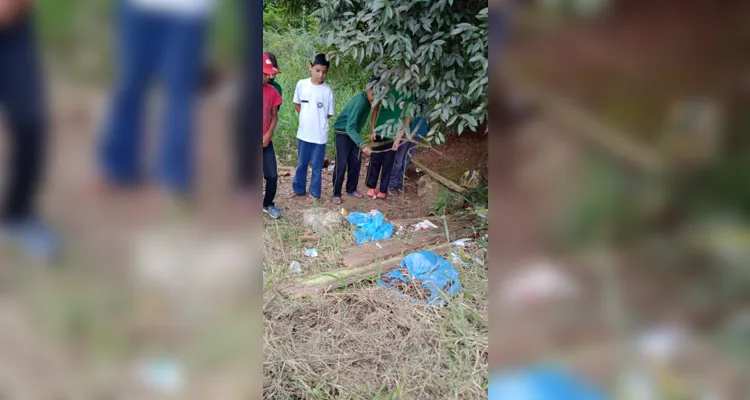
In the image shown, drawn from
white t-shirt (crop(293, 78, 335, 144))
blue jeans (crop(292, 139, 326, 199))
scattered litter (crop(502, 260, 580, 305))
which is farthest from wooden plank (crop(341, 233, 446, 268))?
scattered litter (crop(502, 260, 580, 305))

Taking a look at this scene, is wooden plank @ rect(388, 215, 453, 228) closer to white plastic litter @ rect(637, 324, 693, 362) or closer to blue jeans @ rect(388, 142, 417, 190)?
blue jeans @ rect(388, 142, 417, 190)

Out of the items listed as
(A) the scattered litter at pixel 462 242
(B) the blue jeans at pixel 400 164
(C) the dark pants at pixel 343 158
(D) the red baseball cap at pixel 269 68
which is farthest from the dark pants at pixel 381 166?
(D) the red baseball cap at pixel 269 68

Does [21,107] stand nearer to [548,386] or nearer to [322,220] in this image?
[548,386]

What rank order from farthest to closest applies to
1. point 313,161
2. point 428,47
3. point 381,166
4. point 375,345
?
point 381,166
point 313,161
point 428,47
point 375,345

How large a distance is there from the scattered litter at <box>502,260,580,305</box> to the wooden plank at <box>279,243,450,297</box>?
2.26m

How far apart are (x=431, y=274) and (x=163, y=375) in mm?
2444

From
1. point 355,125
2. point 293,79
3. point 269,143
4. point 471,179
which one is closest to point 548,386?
point 269,143

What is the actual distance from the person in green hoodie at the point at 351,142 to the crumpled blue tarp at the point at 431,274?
1849 mm

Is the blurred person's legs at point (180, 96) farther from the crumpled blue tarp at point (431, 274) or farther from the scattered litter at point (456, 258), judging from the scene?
the scattered litter at point (456, 258)

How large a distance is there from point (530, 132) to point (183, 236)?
0.57m

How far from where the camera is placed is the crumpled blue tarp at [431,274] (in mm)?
2980

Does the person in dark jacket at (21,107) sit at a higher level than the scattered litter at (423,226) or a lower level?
higher

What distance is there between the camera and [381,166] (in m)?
5.22

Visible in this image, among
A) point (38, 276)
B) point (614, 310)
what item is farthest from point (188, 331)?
point (614, 310)
